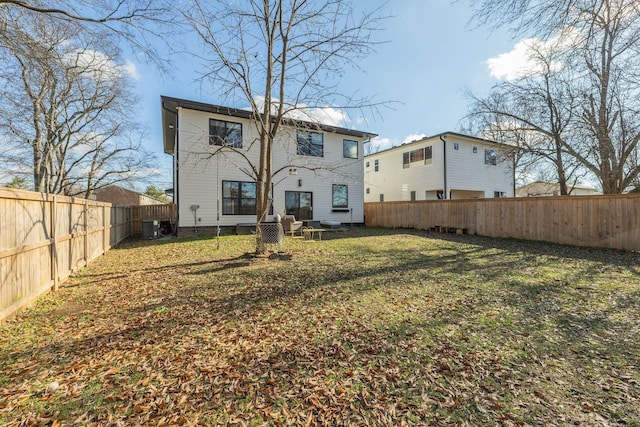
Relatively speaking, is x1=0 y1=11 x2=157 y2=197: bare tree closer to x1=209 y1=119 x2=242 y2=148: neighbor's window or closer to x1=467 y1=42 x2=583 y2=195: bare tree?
x1=209 y1=119 x2=242 y2=148: neighbor's window

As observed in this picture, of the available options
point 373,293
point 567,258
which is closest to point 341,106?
point 373,293

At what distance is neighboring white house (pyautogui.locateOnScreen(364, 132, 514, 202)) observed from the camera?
747 inches

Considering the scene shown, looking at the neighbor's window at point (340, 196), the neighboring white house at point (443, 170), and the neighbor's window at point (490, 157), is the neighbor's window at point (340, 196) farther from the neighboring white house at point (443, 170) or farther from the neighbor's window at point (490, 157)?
the neighbor's window at point (490, 157)

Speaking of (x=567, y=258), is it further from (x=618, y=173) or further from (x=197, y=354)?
(x=197, y=354)

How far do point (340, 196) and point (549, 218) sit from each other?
984 cm

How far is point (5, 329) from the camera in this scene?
11.0 feet

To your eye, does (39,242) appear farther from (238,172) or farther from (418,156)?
(418,156)

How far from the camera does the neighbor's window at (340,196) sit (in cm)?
1655

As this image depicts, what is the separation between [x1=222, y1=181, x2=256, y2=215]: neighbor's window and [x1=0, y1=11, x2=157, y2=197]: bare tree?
20.8 ft

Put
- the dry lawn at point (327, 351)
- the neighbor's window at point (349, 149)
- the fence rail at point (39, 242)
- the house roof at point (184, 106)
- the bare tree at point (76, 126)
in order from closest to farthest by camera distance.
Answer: the dry lawn at point (327, 351) → the fence rail at point (39, 242) → the bare tree at point (76, 126) → the house roof at point (184, 106) → the neighbor's window at point (349, 149)

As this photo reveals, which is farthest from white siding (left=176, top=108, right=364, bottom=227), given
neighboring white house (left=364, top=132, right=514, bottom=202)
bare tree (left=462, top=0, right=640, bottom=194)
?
bare tree (left=462, top=0, right=640, bottom=194)

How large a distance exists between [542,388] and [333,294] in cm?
290

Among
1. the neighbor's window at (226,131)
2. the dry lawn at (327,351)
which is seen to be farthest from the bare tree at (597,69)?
the neighbor's window at (226,131)

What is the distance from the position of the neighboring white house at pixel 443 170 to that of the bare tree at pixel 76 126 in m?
15.2
